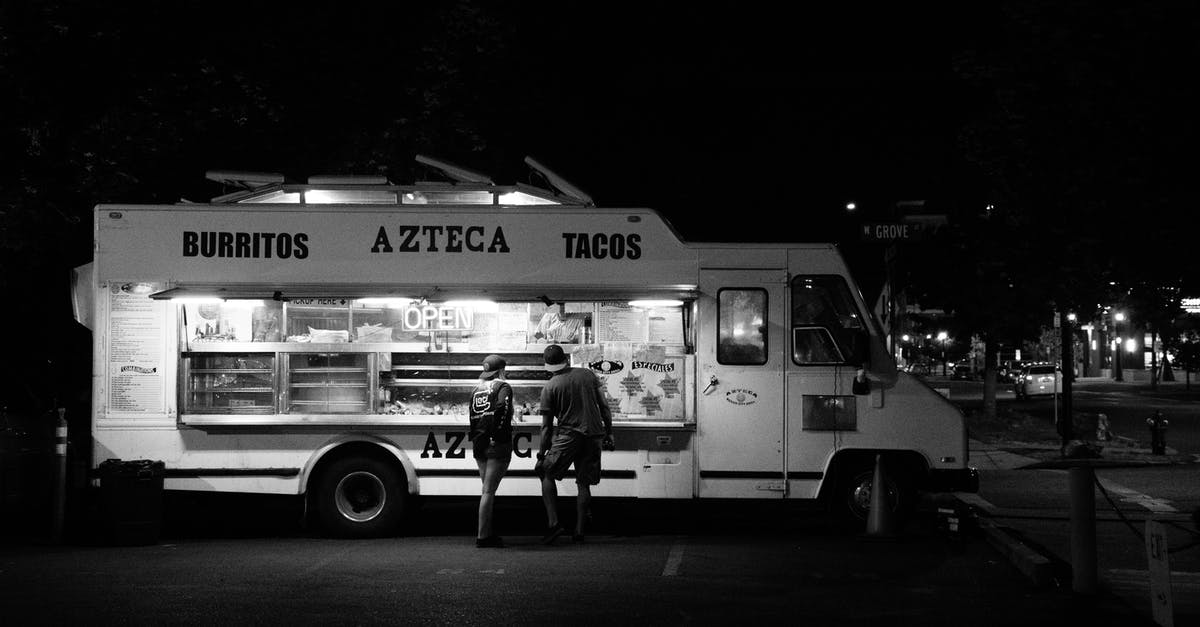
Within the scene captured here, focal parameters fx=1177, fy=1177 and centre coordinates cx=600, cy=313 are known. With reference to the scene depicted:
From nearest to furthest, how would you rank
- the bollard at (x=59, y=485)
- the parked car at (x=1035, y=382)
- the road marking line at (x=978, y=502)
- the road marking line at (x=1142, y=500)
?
the bollard at (x=59, y=485)
the road marking line at (x=978, y=502)
the road marking line at (x=1142, y=500)
the parked car at (x=1035, y=382)

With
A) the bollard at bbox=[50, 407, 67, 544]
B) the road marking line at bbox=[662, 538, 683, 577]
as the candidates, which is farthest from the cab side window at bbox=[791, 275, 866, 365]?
the bollard at bbox=[50, 407, 67, 544]

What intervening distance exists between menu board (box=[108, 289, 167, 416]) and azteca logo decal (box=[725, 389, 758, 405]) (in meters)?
5.34

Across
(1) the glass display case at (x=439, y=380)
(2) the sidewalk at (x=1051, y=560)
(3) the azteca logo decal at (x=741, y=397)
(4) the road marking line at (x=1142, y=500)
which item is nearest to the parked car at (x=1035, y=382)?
(4) the road marking line at (x=1142, y=500)

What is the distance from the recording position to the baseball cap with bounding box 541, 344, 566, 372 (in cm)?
1064

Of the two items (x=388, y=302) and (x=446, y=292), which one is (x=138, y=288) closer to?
(x=388, y=302)

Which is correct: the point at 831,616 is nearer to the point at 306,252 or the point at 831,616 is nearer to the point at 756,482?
the point at 756,482

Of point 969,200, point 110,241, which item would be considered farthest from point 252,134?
point 969,200

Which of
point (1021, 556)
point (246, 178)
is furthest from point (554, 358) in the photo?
point (1021, 556)

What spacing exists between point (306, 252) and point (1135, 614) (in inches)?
304

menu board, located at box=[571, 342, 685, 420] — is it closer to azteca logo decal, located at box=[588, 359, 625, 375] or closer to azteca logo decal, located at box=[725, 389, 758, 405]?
azteca logo decal, located at box=[588, 359, 625, 375]

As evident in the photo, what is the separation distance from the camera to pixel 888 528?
35.1 ft

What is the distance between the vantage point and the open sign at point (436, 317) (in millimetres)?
11453

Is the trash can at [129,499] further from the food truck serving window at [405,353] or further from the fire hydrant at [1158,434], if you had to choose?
the fire hydrant at [1158,434]

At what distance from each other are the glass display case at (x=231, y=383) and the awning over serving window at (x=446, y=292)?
61cm
